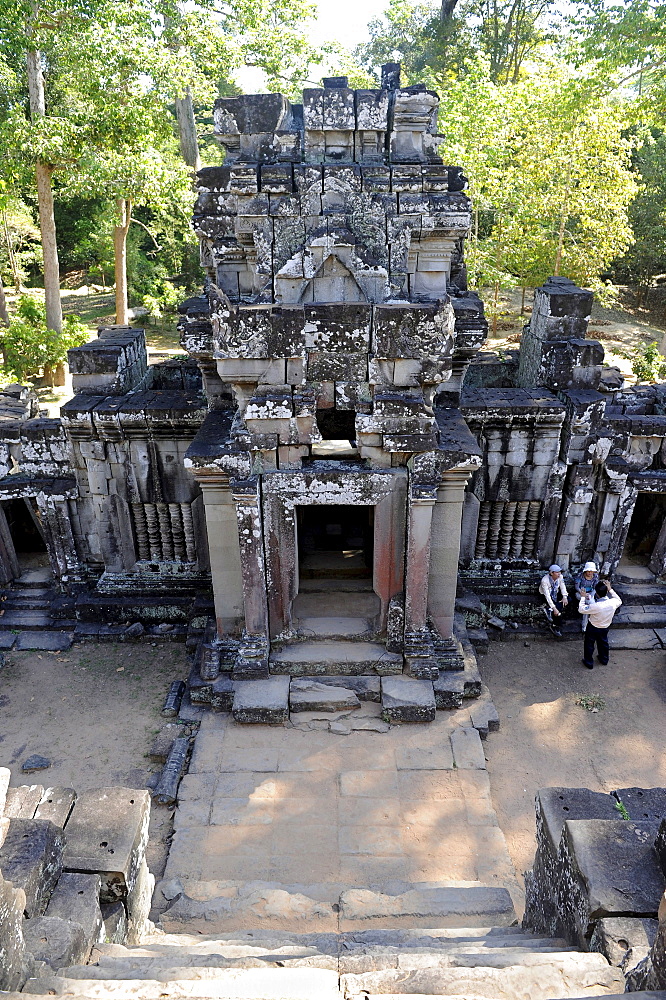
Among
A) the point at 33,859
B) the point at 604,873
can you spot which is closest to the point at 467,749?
the point at 604,873

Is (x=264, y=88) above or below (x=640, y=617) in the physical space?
above

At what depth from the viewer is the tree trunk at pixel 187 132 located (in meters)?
29.5

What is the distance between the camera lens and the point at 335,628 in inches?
396

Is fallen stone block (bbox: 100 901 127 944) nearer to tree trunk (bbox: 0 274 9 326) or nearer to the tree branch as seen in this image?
tree trunk (bbox: 0 274 9 326)

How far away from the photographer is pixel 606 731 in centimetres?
1001

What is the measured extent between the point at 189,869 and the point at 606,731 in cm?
607

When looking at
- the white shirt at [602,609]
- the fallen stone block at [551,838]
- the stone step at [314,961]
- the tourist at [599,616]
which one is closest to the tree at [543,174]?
the tourist at [599,616]

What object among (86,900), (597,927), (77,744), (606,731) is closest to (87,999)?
(86,900)

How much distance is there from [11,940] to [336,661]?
19.4ft

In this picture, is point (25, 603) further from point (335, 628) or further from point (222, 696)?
point (335, 628)

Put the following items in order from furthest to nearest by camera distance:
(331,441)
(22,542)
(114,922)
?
(22,542), (331,441), (114,922)

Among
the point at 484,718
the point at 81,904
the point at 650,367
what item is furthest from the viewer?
the point at 650,367

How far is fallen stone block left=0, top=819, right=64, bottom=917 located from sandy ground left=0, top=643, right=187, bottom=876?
9.07 ft

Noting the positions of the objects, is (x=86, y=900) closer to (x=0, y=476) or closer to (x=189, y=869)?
(x=189, y=869)
